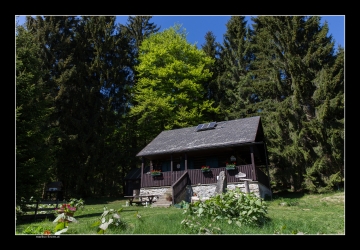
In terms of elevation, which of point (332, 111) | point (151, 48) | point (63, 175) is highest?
point (151, 48)

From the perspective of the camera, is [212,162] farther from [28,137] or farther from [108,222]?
[108,222]

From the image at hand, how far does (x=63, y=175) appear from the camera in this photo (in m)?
25.0

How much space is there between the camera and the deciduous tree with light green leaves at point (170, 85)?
2741cm

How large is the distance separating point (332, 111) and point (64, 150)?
2071 cm

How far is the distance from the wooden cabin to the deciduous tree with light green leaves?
5254 millimetres

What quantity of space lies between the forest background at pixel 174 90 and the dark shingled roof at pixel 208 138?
10.3 feet

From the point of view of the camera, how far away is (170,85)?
28656 millimetres

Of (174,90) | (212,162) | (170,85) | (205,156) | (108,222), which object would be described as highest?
(170,85)

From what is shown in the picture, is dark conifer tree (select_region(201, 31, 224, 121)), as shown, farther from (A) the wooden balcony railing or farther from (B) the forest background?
(A) the wooden balcony railing

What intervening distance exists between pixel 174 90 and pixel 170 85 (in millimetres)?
816

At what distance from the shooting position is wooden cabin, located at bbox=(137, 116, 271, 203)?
56.0 feet

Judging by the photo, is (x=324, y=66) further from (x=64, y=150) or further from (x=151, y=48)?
(x=64, y=150)

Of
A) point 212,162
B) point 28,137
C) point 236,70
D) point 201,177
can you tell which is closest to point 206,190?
point 201,177
